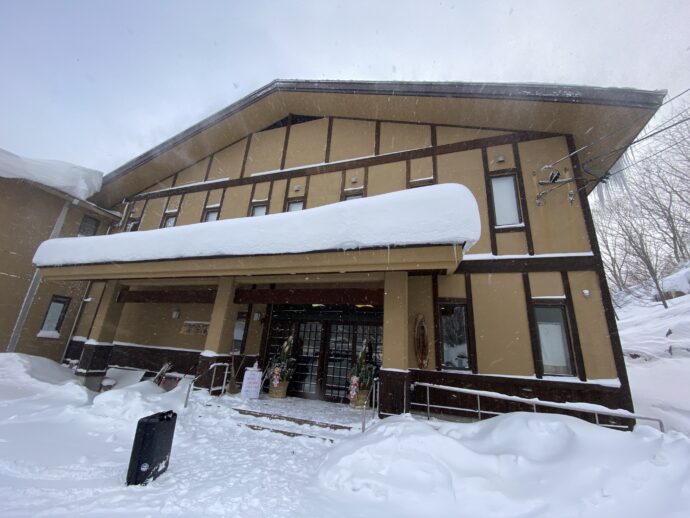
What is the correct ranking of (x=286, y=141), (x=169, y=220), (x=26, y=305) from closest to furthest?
(x=26, y=305)
(x=286, y=141)
(x=169, y=220)

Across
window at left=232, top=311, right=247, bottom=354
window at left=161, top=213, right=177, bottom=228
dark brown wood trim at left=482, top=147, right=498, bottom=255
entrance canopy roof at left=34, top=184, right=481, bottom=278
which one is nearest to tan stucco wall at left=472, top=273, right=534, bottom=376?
dark brown wood trim at left=482, top=147, right=498, bottom=255

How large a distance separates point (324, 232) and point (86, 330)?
11.1 metres

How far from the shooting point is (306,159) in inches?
410

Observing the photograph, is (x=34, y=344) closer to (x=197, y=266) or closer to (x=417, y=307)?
(x=197, y=266)

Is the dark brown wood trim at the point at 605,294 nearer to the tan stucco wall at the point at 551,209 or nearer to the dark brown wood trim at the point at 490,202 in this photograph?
the tan stucco wall at the point at 551,209

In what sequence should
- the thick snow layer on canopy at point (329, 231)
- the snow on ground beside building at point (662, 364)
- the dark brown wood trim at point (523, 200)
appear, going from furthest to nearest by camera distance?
the dark brown wood trim at point (523, 200) → the snow on ground beside building at point (662, 364) → the thick snow layer on canopy at point (329, 231)

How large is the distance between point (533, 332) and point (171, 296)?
941cm

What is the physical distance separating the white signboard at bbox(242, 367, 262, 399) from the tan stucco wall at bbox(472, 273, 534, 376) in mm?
5177

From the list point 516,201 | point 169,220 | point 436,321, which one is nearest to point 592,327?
point 436,321

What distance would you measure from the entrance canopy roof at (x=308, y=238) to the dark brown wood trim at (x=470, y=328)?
2105mm

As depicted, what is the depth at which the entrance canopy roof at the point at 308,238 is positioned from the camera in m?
5.34

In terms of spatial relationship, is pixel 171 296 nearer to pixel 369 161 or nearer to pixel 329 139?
pixel 329 139

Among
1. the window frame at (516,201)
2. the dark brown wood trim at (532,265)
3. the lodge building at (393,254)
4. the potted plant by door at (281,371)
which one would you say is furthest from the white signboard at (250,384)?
the window frame at (516,201)

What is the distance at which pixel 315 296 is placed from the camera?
24.1 feet
